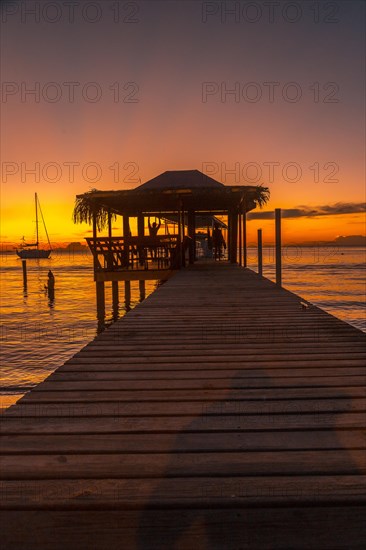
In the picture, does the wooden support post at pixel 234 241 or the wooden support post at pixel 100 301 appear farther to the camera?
the wooden support post at pixel 234 241

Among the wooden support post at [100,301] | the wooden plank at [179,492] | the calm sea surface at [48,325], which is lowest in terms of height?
the calm sea surface at [48,325]

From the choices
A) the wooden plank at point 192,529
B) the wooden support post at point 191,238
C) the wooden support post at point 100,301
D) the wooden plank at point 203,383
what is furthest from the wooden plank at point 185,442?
the wooden support post at point 191,238

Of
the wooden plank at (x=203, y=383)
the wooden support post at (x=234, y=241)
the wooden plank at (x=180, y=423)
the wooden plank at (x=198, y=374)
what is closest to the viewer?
the wooden plank at (x=180, y=423)

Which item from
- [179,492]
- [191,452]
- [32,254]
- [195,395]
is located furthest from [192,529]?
[32,254]

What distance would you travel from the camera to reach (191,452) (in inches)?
92.6

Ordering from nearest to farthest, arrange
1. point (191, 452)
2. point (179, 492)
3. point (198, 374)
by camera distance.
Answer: point (179, 492), point (191, 452), point (198, 374)

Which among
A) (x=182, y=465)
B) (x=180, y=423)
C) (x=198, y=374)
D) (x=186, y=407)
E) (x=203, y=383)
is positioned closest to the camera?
(x=182, y=465)

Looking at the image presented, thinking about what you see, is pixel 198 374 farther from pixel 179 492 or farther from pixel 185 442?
pixel 179 492

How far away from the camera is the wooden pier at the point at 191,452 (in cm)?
173

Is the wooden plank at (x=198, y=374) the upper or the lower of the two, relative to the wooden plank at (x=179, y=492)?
upper

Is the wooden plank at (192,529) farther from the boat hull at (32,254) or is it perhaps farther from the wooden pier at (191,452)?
the boat hull at (32,254)

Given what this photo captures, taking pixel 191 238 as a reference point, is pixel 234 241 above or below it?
below

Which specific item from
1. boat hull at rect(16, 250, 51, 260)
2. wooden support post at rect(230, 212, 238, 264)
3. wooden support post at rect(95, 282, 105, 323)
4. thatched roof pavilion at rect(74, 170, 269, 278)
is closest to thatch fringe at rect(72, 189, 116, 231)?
thatched roof pavilion at rect(74, 170, 269, 278)

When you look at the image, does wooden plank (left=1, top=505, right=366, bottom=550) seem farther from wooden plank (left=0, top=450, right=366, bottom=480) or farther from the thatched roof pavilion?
the thatched roof pavilion
